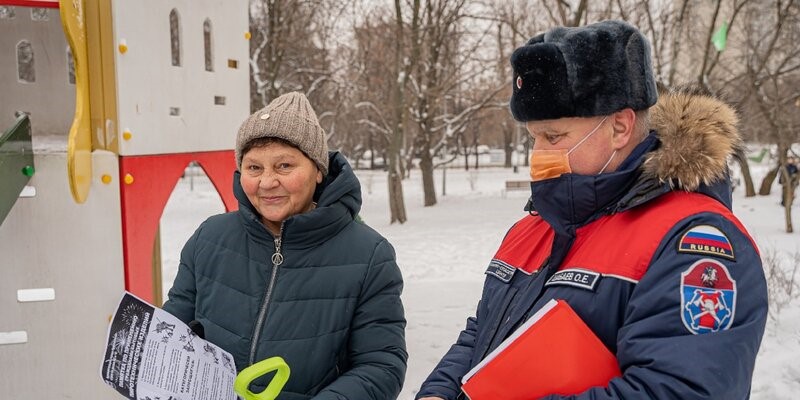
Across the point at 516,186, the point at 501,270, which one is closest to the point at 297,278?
the point at 501,270

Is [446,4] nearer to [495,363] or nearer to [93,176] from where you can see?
[93,176]

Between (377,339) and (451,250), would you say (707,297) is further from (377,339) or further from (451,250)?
(451,250)

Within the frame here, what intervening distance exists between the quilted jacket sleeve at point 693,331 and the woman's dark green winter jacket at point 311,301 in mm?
757

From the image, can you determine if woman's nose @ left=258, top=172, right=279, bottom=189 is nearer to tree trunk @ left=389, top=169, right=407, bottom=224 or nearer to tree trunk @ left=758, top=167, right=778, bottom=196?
tree trunk @ left=389, top=169, right=407, bottom=224

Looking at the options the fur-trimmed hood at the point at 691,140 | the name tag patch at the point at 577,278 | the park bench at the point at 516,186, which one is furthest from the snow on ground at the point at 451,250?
the fur-trimmed hood at the point at 691,140

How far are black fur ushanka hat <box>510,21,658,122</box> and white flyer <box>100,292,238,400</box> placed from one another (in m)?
1.11

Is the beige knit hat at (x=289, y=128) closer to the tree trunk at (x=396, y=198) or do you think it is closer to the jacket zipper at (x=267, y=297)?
the jacket zipper at (x=267, y=297)

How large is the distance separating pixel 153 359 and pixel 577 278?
3.58ft

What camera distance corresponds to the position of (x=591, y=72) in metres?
1.42

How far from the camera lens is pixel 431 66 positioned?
17.0 meters

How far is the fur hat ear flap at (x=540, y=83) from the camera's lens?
1459 millimetres

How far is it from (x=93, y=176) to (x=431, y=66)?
14.1m

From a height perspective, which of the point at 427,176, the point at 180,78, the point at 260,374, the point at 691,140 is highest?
the point at 180,78

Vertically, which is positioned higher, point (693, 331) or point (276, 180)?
point (276, 180)
